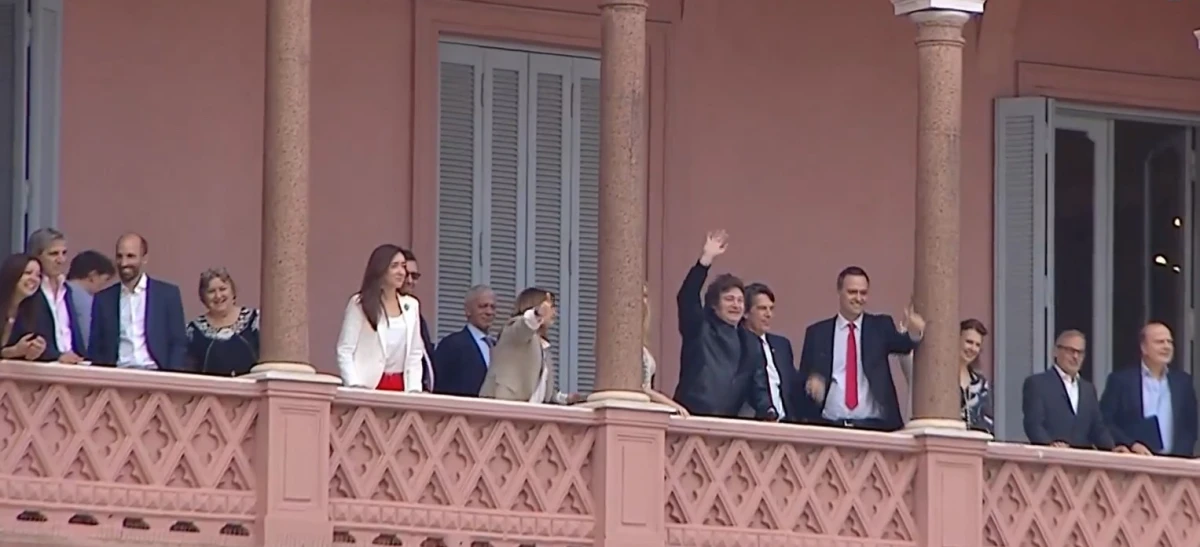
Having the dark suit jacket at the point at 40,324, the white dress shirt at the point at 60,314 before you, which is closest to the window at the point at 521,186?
the white dress shirt at the point at 60,314

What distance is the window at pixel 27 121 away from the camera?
20672 millimetres

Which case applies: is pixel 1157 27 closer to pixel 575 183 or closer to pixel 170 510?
pixel 575 183

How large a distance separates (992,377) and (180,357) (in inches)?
243

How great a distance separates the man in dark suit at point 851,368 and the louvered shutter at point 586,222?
2.31 metres

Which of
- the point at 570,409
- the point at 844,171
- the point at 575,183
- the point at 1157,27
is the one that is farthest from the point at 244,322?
the point at 1157,27

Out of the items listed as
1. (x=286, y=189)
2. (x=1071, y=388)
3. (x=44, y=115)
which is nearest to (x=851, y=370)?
(x=1071, y=388)

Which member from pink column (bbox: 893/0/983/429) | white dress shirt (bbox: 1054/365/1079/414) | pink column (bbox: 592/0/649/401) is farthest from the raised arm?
white dress shirt (bbox: 1054/365/1079/414)

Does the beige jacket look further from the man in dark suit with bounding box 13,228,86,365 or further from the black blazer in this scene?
the man in dark suit with bounding box 13,228,86,365

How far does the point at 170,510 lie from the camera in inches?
722

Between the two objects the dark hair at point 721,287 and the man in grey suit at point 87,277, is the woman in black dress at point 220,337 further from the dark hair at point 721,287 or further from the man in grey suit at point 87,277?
the dark hair at point 721,287

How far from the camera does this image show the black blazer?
20109 mm

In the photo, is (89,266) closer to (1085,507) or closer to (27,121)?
(27,121)

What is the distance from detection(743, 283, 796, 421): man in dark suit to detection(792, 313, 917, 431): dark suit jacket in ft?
0.42

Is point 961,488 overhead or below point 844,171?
below
